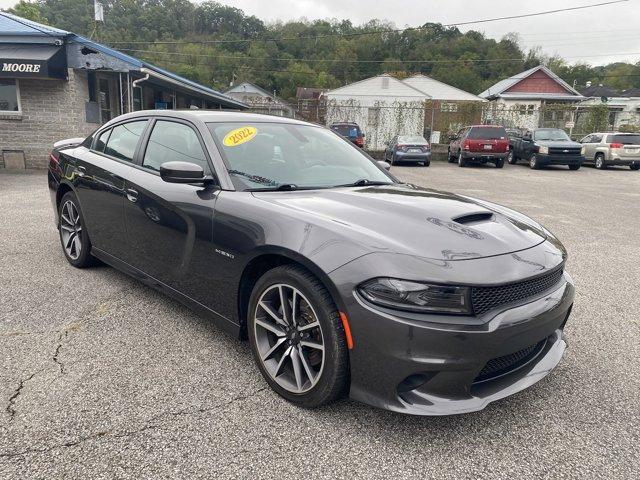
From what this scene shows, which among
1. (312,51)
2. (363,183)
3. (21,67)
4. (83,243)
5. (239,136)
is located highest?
(312,51)

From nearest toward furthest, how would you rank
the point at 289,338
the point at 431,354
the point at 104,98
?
the point at 431,354 → the point at 289,338 → the point at 104,98

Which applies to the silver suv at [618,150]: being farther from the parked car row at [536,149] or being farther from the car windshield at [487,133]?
the car windshield at [487,133]

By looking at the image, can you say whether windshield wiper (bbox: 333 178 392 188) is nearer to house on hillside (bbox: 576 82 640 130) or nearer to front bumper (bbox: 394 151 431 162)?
front bumper (bbox: 394 151 431 162)

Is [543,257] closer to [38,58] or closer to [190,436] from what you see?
[190,436]

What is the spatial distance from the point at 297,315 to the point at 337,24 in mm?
67766

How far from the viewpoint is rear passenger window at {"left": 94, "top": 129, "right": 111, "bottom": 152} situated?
14.0 ft

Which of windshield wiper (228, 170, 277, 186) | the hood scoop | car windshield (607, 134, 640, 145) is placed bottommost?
the hood scoop

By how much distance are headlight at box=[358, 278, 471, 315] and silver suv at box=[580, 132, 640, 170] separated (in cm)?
2152

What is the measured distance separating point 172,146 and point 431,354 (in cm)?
238

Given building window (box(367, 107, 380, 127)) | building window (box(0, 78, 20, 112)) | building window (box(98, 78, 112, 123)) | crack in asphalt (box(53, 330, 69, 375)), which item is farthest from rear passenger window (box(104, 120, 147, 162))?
building window (box(367, 107, 380, 127))

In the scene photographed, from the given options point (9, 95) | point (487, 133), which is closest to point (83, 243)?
point (9, 95)

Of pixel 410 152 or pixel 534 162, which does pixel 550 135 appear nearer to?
pixel 534 162

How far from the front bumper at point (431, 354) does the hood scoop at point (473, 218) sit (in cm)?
55

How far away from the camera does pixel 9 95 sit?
13.2 meters
